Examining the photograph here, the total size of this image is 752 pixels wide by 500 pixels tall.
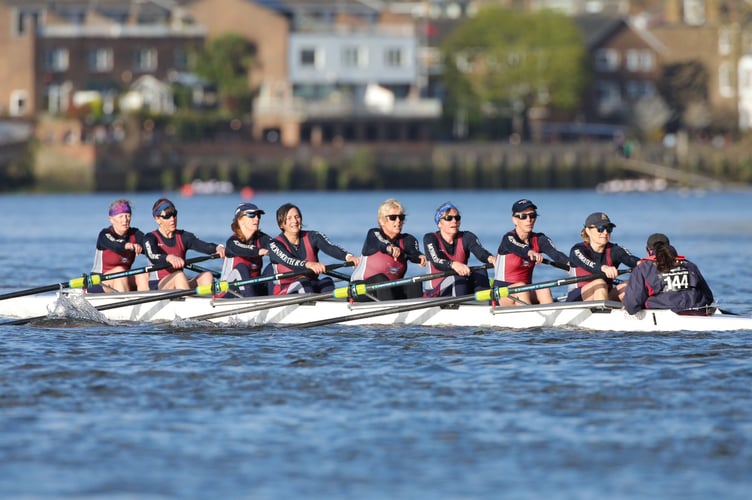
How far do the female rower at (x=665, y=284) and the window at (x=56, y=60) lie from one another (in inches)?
3008

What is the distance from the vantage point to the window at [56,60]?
9106 centimetres

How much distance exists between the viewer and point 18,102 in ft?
301

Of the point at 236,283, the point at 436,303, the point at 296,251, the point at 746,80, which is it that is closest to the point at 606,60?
the point at 746,80

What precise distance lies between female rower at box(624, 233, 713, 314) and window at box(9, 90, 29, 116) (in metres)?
76.2

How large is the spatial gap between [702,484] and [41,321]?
12.2 metres

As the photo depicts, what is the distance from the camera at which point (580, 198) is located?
81.6 metres

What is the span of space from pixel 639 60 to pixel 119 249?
91.2 meters

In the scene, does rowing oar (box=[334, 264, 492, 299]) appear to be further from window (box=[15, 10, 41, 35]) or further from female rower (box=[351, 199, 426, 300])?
window (box=[15, 10, 41, 35])

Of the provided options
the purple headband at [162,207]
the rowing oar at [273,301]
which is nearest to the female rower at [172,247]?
the purple headband at [162,207]

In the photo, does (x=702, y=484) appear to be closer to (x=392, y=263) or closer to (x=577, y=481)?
(x=577, y=481)

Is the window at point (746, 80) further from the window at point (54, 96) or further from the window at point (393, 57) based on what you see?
the window at point (54, 96)

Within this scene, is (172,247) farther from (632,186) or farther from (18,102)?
(632,186)

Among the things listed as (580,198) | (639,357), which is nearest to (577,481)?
(639,357)

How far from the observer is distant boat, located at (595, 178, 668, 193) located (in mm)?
91500
